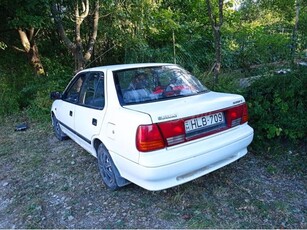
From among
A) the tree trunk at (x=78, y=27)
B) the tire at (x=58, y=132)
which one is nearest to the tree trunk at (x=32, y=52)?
the tree trunk at (x=78, y=27)

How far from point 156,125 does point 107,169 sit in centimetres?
111

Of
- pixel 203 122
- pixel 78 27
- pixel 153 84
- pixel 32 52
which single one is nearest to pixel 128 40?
pixel 78 27

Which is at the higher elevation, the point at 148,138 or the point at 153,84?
the point at 153,84

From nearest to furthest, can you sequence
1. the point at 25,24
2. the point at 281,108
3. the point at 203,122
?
the point at 203,122 < the point at 281,108 < the point at 25,24

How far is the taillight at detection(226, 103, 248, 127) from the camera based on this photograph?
115 inches

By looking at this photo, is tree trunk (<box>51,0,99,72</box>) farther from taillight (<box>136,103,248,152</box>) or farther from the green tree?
taillight (<box>136,103,248,152</box>)

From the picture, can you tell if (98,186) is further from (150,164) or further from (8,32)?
(8,32)

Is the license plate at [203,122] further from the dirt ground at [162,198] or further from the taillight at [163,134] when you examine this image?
the dirt ground at [162,198]

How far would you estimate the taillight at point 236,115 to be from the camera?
2918 mm

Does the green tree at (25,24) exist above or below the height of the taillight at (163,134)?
above

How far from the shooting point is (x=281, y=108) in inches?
Answer: 148

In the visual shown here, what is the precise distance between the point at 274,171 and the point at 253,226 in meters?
1.20

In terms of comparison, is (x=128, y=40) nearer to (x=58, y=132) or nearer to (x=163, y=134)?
(x=58, y=132)

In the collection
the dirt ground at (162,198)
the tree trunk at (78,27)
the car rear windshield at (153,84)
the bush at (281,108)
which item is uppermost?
the tree trunk at (78,27)
